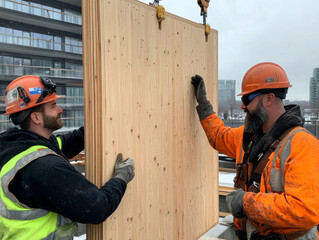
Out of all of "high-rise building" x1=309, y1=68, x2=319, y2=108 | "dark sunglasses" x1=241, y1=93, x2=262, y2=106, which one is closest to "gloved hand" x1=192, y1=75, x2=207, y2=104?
"dark sunglasses" x1=241, y1=93, x2=262, y2=106

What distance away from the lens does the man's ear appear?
2.10 meters

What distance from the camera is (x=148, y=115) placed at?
227 cm

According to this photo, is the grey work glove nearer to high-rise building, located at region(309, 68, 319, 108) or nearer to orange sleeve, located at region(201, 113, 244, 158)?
orange sleeve, located at region(201, 113, 244, 158)

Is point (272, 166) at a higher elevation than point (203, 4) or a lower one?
lower

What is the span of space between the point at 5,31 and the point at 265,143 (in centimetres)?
1771

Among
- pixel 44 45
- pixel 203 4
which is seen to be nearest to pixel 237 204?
pixel 203 4

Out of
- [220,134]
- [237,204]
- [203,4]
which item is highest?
[203,4]

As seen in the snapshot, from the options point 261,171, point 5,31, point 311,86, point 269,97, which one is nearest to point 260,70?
point 269,97

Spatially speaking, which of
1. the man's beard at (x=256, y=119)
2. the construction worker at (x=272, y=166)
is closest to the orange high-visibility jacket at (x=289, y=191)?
the construction worker at (x=272, y=166)

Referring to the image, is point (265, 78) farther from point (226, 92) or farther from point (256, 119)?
point (226, 92)

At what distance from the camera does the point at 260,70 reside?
96.6 inches

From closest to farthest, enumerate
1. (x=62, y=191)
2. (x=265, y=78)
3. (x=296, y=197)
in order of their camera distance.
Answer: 1. (x=62, y=191)
2. (x=296, y=197)
3. (x=265, y=78)

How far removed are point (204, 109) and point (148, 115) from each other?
81cm

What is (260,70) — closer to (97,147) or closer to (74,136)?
(97,147)
